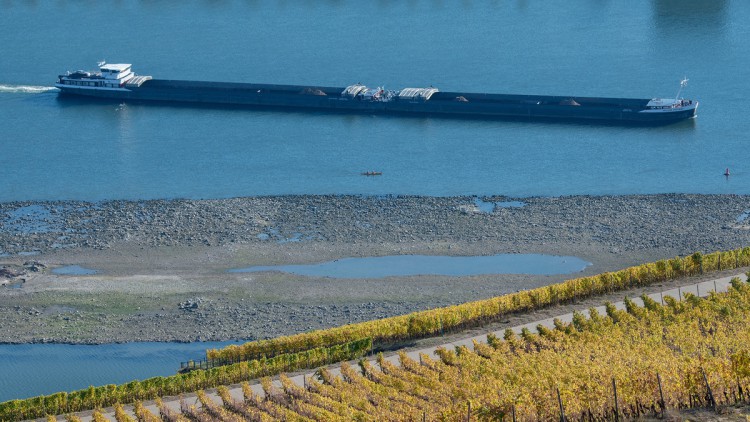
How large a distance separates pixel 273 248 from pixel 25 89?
166ft

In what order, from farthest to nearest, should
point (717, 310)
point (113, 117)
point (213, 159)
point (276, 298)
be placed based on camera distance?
point (113, 117)
point (213, 159)
point (276, 298)
point (717, 310)

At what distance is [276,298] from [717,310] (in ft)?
67.4

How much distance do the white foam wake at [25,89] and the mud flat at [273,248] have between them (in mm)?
34565

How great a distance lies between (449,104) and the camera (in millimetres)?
93438

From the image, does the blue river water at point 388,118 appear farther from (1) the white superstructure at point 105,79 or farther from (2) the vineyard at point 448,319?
(2) the vineyard at point 448,319

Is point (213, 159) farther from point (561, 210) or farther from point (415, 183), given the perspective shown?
point (561, 210)

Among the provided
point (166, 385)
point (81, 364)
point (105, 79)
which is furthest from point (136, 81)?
point (166, 385)

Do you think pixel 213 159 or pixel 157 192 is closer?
pixel 157 192

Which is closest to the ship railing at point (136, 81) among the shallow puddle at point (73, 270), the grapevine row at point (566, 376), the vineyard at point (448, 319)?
the shallow puddle at point (73, 270)

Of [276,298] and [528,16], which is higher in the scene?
[528,16]

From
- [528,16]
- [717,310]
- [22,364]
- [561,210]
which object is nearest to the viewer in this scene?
[717,310]

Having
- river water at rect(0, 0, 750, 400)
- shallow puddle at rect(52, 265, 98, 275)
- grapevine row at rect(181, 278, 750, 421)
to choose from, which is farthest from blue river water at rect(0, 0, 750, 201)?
grapevine row at rect(181, 278, 750, 421)

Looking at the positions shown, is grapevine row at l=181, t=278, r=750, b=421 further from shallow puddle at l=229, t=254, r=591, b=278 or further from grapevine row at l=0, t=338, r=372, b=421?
shallow puddle at l=229, t=254, r=591, b=278

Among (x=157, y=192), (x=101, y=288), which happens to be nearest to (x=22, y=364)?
(x=101, y=288)
